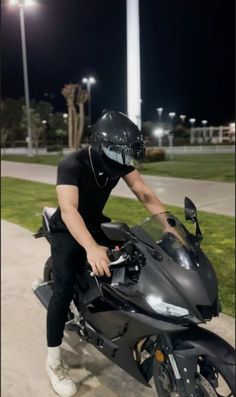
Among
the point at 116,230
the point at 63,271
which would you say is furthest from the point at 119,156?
the point at 63,271

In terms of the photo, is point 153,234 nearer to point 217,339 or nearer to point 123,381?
point 217,339

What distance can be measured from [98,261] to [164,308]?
359 mm

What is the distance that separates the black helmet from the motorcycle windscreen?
34cm

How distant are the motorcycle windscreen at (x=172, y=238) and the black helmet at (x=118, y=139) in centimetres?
34

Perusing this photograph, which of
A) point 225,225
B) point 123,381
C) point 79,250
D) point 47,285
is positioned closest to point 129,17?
point 79,250

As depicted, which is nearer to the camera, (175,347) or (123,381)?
(175,347)

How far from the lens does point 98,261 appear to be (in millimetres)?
1837

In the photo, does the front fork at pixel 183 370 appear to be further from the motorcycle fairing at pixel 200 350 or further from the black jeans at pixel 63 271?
the black jeans at pixel 63 271

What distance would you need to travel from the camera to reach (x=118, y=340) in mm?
2027

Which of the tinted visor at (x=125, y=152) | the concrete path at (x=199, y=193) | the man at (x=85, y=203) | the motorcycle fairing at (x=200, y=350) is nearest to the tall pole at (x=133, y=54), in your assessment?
the man at (x=85, y=203)

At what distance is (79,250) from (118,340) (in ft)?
1.67

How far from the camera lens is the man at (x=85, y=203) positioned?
1785 mm

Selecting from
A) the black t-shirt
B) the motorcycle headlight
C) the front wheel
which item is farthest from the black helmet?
the front wheel

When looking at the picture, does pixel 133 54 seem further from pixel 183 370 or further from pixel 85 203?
pixel 183 370
